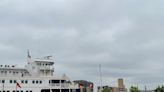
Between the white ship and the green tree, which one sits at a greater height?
the white ship

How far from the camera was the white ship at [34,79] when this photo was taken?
2825 inches

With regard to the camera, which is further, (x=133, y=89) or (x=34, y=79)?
(x=133, y=89)

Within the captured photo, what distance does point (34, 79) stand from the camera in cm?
7406

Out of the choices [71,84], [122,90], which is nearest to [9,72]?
[71,84]

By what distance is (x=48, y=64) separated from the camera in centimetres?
7925

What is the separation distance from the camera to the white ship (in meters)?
71.8

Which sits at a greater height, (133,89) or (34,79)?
(34,79)

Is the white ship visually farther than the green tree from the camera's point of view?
No

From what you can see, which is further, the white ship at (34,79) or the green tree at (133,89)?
the green tree at (133,89)

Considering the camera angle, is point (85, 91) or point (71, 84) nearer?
point (71, 84)

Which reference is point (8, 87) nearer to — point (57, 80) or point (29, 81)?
point (29, 81)

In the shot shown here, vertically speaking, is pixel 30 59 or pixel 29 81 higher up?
pixel 30 59

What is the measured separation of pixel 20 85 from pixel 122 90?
6165 cm

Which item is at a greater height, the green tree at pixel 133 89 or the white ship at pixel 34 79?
the white ship at pixel 34 79
